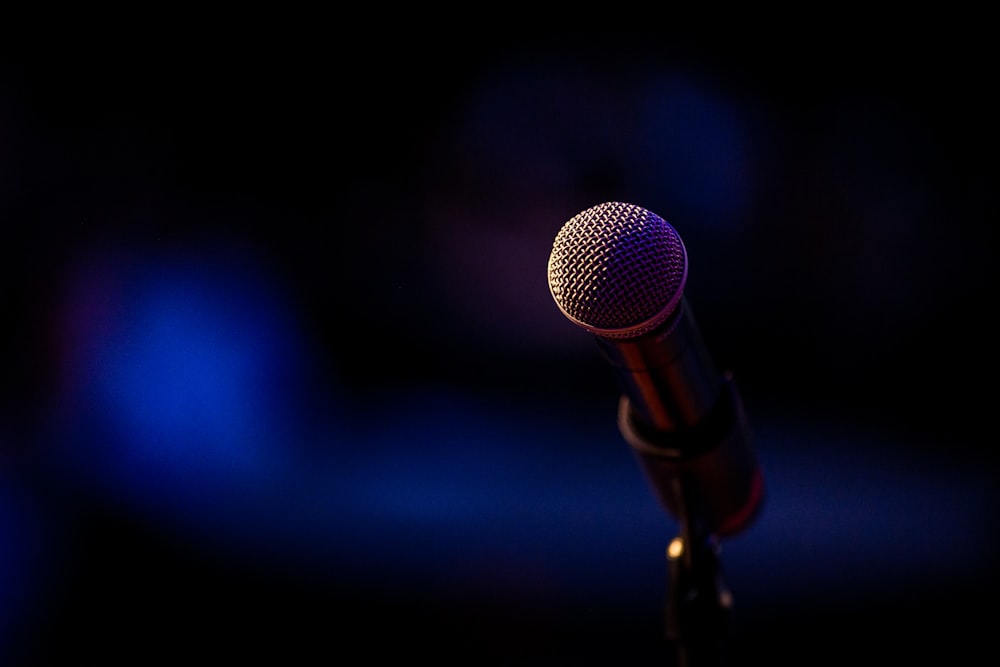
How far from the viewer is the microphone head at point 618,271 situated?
2.31ft

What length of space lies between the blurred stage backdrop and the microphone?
135cm

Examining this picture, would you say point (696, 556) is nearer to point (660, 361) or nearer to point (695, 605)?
point (695, 605)

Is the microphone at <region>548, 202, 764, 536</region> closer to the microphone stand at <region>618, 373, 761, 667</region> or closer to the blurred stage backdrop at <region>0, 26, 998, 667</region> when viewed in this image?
the microphone stand at <region>618, 373, 761, 667</region>

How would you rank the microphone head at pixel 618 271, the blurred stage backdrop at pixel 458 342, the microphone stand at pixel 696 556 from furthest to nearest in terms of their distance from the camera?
the blurred stage backdrop at pixel 458 342
the microphone stand at pixel 696 556
the microphone head at pixel 618 271

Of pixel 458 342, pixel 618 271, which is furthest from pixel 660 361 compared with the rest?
pixel 458 342

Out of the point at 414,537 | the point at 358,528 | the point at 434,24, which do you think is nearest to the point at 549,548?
the point at 414,537

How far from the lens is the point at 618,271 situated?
702 mm

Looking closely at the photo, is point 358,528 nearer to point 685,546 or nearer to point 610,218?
point 685,546

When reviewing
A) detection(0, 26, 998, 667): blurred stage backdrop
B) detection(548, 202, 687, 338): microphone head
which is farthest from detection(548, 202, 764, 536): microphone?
detection(0, 26, 998, 667): blurred stage backdrop

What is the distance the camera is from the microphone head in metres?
0.70

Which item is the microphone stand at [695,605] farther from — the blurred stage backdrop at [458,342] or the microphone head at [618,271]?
the blurred stage backdrop at [458,342]

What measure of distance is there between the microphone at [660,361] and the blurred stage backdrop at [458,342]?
135 cm

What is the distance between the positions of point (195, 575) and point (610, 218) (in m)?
2.63

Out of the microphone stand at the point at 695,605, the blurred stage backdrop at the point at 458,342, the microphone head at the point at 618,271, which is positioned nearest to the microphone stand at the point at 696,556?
the microphone stand at the point at 695,605
